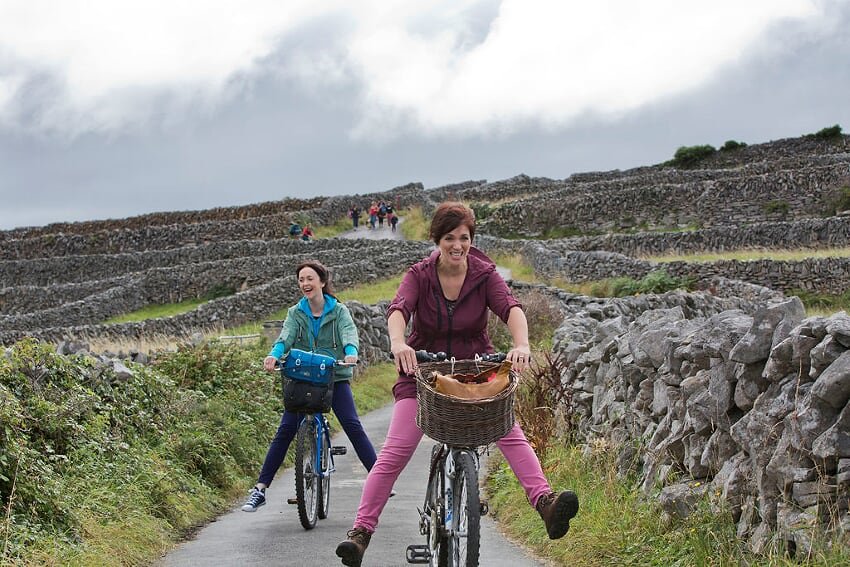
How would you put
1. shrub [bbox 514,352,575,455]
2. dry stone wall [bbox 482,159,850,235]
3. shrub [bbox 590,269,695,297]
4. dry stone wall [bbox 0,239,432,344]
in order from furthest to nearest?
1. dry stone wall [bbox 482,159,850,235]
2. dry stone wall [bbox 0,239,432,344]
3. shrub [bbox 590,269,695,297]
4. shrub [bbox 514,352,575,455]

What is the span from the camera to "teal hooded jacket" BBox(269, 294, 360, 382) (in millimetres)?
9477

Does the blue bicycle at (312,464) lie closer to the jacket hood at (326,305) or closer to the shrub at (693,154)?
the jacket hood at (326,305)

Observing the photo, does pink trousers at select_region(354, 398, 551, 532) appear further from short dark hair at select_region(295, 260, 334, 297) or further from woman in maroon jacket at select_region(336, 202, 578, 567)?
short dark hair at select_region(295, 260, 334, 297)

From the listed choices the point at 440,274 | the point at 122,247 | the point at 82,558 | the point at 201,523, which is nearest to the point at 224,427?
the point at 201,523

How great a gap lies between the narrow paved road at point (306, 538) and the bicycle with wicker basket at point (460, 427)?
171 cm

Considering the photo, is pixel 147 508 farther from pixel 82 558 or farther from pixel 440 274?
pixel 440 274

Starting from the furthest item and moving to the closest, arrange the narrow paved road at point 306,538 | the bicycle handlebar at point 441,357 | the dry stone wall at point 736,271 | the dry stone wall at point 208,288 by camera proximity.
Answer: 1. the dry stone wall at point 208,288
2. the dry stone wall at point 736,271
3. the narrow paved road at point 306,538
4. the bicycle handlebar at point 441,357

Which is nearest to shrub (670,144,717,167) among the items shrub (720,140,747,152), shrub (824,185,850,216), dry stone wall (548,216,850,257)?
shrub (720,140,747,152)

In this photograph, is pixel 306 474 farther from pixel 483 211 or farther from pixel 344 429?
pixel 483 211

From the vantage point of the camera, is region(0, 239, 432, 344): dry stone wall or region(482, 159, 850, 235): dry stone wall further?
region(482, 159, 850, 235): dry stone wall

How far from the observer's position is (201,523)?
9766 mm

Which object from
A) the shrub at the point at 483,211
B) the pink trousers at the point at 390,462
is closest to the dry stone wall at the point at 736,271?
the shrub at the point at 483,211

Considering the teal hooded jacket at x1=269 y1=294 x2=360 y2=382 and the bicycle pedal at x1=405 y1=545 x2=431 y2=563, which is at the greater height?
the teal hooded jacket at x1=269 y1=294 x2=360 y2=382

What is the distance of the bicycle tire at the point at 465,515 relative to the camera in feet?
18.7
